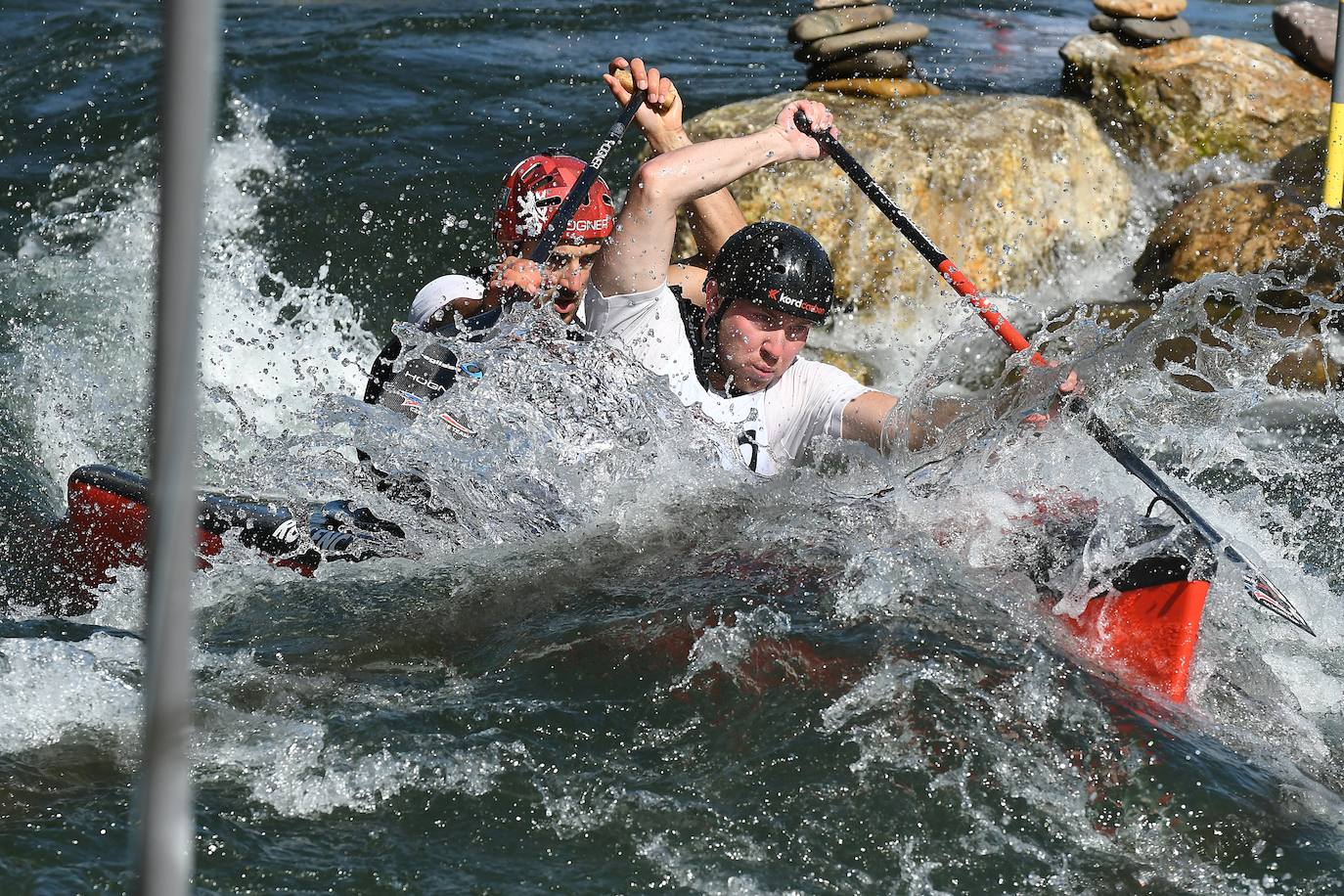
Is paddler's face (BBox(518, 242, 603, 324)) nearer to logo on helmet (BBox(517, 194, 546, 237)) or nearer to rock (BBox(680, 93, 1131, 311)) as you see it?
logo on helmet (BBox(517, 194, 546, 237))

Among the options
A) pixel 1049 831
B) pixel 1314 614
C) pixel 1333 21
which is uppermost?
pixel 1333 21

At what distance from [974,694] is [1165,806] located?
55 centimetres

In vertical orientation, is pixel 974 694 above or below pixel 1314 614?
above

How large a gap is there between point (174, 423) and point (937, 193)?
27.6 feet

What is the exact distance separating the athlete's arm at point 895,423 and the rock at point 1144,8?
681cm

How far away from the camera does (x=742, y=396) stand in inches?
→ 204

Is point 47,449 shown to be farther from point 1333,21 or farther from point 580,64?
point 1333,21

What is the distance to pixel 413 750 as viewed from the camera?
360cm

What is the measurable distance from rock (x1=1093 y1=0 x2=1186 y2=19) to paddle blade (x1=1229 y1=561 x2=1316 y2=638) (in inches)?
285

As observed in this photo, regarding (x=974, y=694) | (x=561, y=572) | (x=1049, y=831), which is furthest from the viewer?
(x=561, y=572)

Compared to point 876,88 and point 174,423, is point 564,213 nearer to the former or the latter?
point 174,423

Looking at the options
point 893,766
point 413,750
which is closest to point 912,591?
point 893,766

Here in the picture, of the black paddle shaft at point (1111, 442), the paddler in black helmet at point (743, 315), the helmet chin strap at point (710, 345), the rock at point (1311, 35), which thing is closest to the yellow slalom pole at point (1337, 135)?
the rock at point (1311, 35)

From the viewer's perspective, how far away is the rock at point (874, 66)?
9.98m
